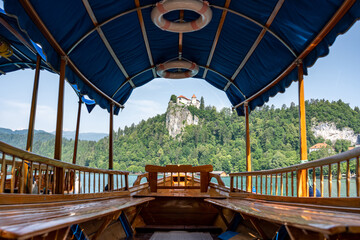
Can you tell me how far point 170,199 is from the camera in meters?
4.59

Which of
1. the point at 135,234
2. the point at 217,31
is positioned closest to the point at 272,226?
the point at 135,234

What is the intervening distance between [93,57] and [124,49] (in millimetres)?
749

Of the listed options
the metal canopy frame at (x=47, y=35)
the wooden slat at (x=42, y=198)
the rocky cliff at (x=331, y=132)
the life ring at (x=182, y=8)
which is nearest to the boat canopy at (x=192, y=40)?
the metal canopy frame at (x=47, y=35)

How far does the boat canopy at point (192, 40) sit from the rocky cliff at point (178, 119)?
260 ft

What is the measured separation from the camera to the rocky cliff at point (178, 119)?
8825 cm

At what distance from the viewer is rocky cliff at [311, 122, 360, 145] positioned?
2506 inches

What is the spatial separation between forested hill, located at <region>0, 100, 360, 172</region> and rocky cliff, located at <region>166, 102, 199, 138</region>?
2.82 m

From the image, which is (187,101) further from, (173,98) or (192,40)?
(192,40)

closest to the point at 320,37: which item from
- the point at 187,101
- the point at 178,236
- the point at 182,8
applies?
the point at 182,8

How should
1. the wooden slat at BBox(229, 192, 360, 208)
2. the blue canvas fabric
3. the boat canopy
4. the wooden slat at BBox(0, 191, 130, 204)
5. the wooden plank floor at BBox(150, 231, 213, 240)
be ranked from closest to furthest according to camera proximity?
1. the wooden slat at BBox(229, 192, 360, 208)
2. the wooden slat at BBox(0, 191, 130, 204)
3. the wooden plank floor at BBox(150, 231, 213, 240)
4. the boat canopy
5. the blue canvas fabric

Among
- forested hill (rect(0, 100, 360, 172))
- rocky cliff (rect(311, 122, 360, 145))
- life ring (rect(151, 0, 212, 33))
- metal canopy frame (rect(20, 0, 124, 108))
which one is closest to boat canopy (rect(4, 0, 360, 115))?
metal canopy frame (rect(20, 0, 124, 108))

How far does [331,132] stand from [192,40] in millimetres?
66174

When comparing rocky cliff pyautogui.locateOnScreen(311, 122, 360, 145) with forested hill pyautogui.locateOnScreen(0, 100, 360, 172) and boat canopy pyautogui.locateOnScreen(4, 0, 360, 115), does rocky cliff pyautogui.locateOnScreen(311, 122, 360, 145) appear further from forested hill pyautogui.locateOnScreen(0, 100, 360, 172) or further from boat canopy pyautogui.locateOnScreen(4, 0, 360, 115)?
boat canopy pyautogui.locateOnScreen(4, 0, 360, 115)

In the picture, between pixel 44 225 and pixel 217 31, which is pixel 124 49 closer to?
pixel 217 31
